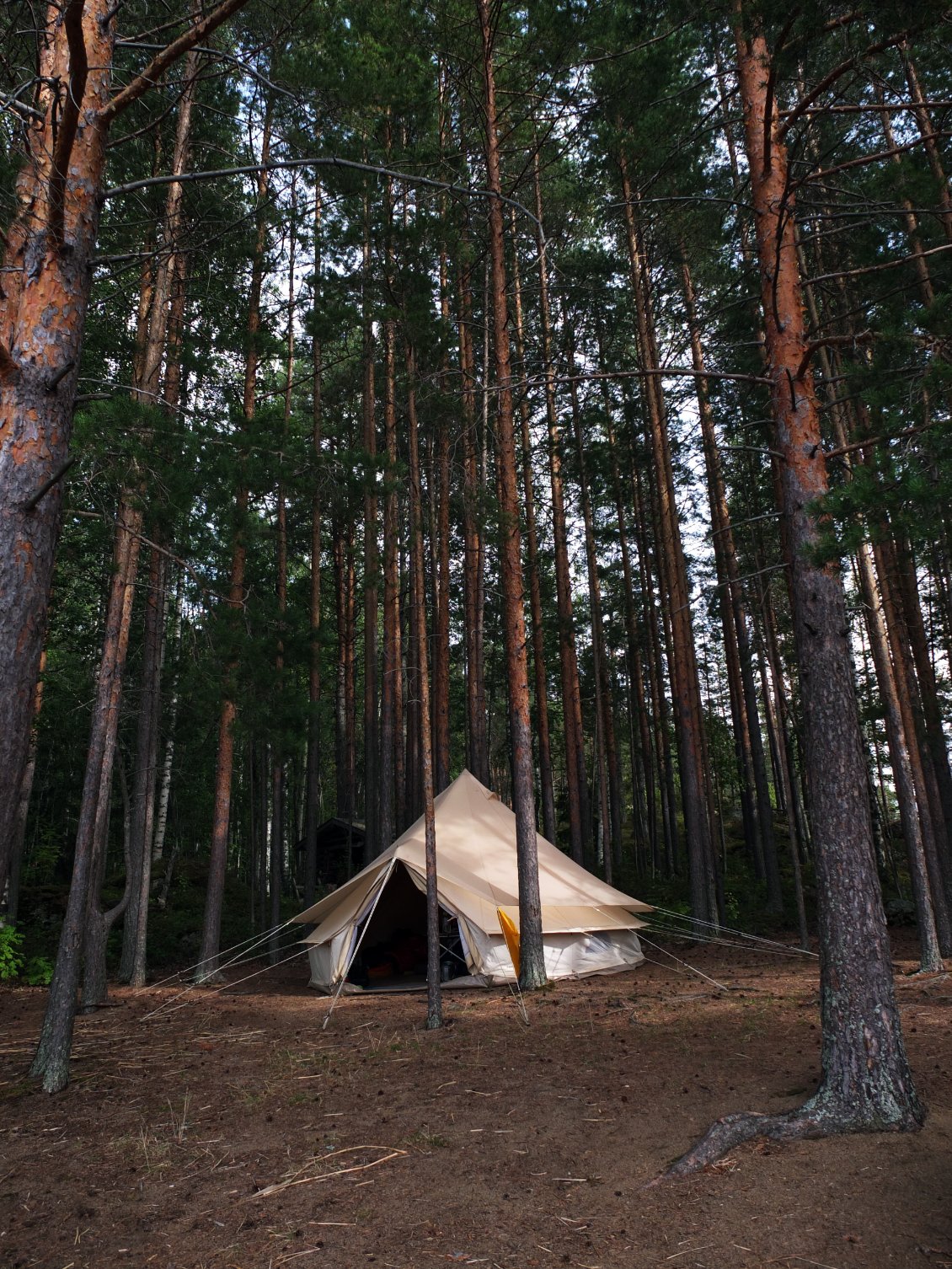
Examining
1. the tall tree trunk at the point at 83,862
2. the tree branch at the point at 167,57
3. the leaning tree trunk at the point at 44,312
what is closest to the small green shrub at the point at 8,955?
the tall tree trunk at the point at 83,862

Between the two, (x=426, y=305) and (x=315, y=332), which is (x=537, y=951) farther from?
(x=315, y=332)

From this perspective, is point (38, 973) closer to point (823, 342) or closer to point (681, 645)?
point (681, 645)

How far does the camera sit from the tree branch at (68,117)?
2.70m

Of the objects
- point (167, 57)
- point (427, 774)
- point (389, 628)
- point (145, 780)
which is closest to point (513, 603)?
point (427, 774)

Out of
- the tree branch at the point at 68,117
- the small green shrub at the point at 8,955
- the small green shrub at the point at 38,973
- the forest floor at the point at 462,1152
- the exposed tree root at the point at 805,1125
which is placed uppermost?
the tree branch at the point at 68,117

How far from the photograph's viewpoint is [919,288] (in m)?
8.73

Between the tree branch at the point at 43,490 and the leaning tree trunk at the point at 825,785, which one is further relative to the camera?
the leaning tree trunk at the point at 825,785

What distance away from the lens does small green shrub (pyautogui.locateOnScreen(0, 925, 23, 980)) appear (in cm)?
1099

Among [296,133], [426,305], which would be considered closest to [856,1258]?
[296,133]

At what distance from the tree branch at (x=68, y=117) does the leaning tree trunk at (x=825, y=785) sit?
3.90 metres

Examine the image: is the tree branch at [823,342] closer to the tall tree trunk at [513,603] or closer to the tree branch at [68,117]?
the tall tree trunk at [513,603]

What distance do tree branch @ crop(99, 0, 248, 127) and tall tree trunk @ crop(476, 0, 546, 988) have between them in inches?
215

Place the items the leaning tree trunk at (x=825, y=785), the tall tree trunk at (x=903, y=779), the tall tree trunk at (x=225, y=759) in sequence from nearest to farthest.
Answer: the leaning tree trunk at (x=825, y=785)
the tall tree trunk at (x=903, y=779)
the tall tree trunk at (x=225, y=759)

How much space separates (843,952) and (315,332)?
9293 millimetres
